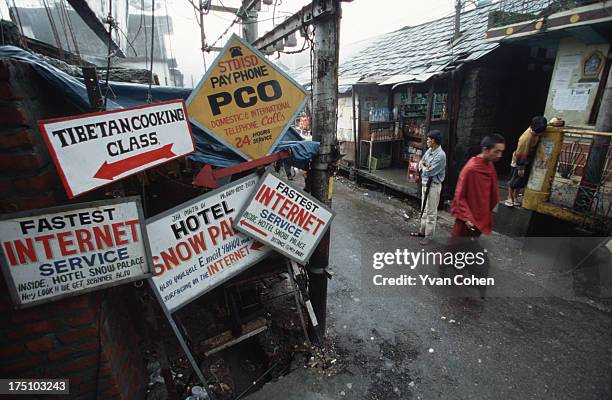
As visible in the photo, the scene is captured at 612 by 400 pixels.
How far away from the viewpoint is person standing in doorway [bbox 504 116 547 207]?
5.32 metres

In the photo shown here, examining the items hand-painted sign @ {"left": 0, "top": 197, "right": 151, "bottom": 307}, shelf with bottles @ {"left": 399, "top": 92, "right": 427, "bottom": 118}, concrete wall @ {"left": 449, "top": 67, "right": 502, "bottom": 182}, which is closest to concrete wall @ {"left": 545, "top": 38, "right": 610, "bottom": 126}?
concrete wall @ {"left": 449, "top": 67, "right": 502, "bottom": 182}

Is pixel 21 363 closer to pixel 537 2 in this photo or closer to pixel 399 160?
pixel 537 2

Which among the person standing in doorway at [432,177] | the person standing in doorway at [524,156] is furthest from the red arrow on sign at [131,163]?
the person standing in doorway at [524,156]

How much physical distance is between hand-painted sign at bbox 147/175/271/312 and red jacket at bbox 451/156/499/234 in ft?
10.3

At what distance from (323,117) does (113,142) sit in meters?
1.83

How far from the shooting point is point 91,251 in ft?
6.41

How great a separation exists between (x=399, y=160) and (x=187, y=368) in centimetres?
966

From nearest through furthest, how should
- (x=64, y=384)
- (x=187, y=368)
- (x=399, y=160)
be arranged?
(x=64, y=384)
(x=187, y=368)
(x=399, y=160)

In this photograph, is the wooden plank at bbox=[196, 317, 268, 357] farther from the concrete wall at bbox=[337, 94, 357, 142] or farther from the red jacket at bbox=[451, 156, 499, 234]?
the concrete wall at bbox=[337, 94, 357, 142]

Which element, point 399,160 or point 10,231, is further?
point 399,160

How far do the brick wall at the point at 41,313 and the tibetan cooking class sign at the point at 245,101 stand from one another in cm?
95

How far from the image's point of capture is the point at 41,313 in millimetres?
1889

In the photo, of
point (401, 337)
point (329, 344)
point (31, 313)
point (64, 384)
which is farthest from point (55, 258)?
point (401, 337)

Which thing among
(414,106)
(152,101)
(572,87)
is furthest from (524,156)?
(152,101)
